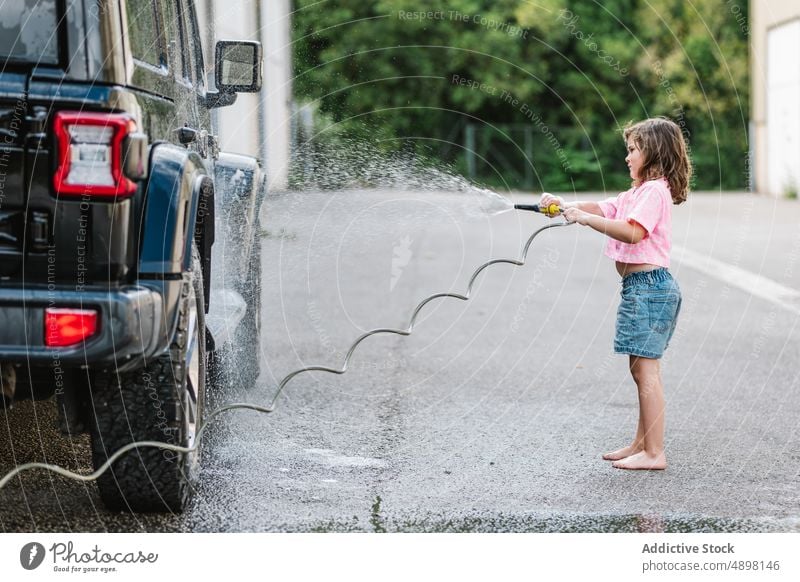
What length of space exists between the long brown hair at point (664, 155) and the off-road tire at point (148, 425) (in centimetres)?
185

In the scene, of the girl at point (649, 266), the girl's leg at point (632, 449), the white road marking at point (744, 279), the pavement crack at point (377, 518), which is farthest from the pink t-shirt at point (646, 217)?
the white road marking at point (744, 279)

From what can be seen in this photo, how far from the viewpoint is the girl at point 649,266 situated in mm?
4891

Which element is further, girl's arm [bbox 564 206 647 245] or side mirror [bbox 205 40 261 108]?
side mirror [bbox 205 40 261 108]

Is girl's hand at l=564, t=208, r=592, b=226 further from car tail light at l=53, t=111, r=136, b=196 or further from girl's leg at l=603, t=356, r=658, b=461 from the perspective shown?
car tail light at l=53, t=111, r=136, b=196

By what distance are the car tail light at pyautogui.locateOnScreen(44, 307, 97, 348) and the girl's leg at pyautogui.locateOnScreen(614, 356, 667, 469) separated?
2274 millimetres

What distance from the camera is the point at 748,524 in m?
4.21

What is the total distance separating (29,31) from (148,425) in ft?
4.12

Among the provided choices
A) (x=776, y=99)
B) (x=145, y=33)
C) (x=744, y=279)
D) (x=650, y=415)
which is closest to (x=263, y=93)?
(x=744, y=279)

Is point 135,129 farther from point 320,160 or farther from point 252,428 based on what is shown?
point 320,160

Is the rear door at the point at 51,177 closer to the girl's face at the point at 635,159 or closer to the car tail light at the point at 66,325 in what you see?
the car tail light at the point at 66,325

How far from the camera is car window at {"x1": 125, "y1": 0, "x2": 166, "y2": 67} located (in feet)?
12.9

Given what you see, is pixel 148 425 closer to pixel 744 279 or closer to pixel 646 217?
pixel 646 217

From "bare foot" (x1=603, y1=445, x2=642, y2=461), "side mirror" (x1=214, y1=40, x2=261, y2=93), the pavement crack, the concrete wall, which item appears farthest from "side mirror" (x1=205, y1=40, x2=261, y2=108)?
the concrete wall

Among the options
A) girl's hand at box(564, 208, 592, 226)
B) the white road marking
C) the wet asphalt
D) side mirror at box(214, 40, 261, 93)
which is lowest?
the white road marking
